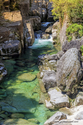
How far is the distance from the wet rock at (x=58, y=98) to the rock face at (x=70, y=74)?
36 centimetres

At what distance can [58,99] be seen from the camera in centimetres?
754

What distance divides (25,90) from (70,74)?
10.5ft

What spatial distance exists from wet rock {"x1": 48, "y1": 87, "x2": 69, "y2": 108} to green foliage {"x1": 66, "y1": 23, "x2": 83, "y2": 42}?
6.20 metres

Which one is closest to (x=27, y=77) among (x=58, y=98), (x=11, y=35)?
(x=58, y=98)

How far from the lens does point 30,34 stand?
1731cm

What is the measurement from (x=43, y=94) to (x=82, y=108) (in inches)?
107

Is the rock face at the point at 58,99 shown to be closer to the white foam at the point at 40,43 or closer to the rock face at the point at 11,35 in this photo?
the rock face at the point at 11,35

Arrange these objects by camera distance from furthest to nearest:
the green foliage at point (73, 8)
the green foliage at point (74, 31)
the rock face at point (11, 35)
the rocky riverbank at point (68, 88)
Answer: the rock face at point (11, 35), the green foliage at point (73, 8), the green foliage at point (74, 31), the rocky riverbank at point (68, 88)

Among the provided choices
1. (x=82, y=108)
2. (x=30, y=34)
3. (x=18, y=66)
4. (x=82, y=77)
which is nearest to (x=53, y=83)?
(x=82, y=77)

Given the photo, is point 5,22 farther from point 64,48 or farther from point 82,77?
point 82,77

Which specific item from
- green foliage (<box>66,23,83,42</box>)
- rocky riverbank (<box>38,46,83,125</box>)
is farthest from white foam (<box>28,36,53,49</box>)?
rocky riverbank (<box>38,46,83,125</box>)

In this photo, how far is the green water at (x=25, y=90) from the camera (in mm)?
7156

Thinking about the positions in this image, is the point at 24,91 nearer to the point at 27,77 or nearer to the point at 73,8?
the point at 27,77

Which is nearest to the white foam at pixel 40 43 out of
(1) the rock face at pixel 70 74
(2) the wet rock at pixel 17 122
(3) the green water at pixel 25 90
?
(3) the green water at pixel 25 90
